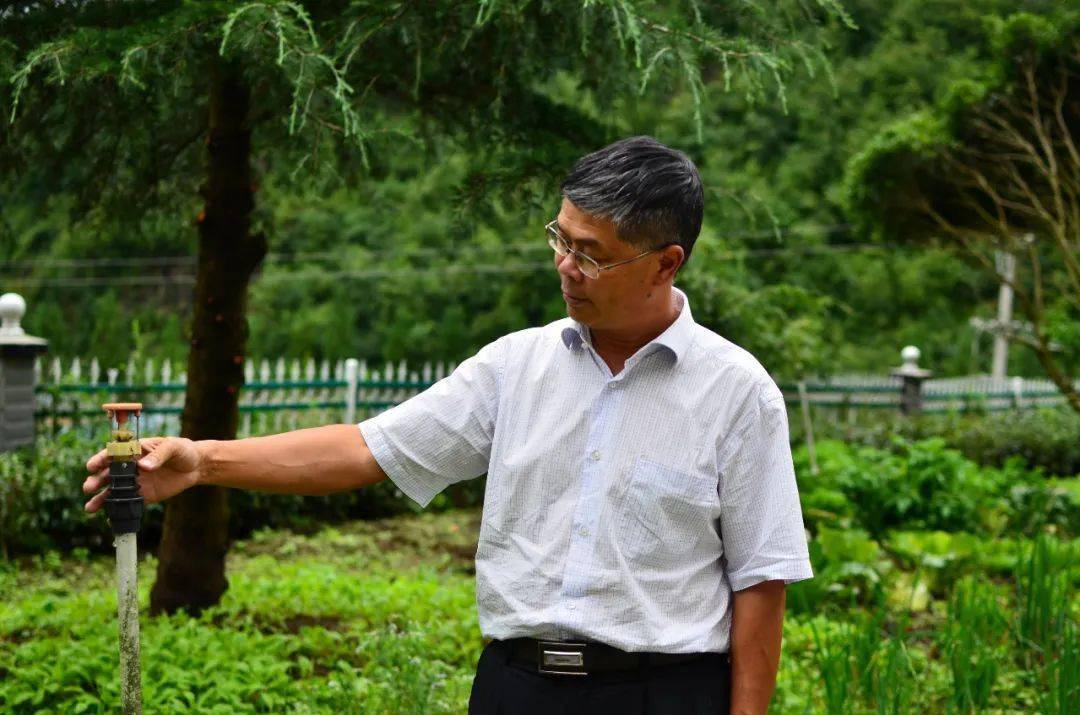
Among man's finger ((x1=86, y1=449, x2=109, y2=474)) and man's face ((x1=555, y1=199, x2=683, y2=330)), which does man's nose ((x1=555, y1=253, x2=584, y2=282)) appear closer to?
man's face ((x1=555, y1=199, x2=683, y2=330))

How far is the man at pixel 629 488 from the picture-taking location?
1931 mm

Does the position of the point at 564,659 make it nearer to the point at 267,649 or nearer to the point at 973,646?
the point at 267,649

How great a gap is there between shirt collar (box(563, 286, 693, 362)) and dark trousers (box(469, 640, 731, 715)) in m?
0.56

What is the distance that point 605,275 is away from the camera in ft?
6.40

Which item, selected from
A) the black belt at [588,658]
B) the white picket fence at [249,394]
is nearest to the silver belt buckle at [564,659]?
the black belt at [588,658]

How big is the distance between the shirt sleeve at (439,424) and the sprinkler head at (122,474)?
1.46 ft

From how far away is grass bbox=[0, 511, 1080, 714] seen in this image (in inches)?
135

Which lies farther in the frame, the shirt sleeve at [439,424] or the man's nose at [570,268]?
the shirt sleeve at [439,424]

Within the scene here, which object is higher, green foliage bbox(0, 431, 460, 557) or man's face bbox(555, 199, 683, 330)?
man's face bbox(555, 199, 683, 330)

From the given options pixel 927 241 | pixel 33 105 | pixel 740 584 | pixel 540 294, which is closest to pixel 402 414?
pixel 740 584

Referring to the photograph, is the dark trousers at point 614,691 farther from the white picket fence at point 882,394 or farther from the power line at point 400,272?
the power line at point 400,272

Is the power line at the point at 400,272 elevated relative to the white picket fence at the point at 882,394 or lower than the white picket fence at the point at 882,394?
elevated

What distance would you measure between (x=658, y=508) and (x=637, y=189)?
55cm

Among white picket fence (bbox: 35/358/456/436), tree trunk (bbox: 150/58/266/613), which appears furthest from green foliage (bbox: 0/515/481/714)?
white picket fence (bbox: 35/358/456/436)
